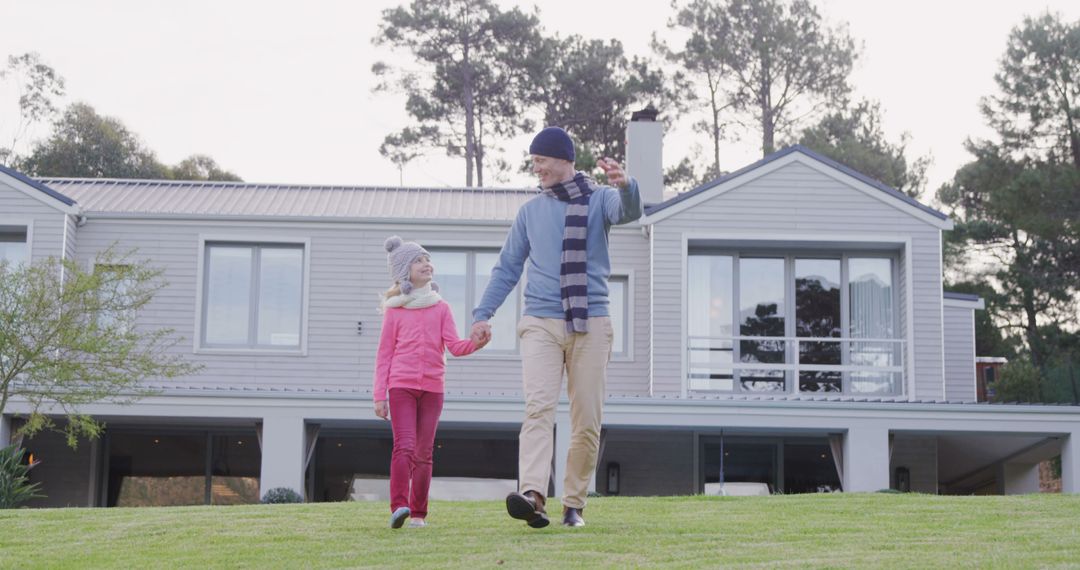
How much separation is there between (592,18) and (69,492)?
25685 millimetres

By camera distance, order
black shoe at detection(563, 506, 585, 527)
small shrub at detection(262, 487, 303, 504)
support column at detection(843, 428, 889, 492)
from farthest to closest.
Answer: support column at detection(843, 428, 889, 492) < small shrub at detection(262, 487, 303, 504) < black shoe at detection(563, 506, 585, 527)

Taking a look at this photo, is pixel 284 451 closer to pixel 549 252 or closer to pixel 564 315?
pixel 549 252

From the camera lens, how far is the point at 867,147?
130 ft

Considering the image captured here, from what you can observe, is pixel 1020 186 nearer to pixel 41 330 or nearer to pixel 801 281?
pixel 801 281

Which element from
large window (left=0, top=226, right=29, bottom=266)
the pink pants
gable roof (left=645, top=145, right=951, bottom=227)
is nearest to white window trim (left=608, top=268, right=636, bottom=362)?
gable roof (left=645, top=145, right=951, bottom=227)

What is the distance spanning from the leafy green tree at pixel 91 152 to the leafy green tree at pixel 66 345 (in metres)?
25.4

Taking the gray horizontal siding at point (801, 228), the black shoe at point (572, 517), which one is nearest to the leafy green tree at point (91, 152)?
the gray horizontal siding at point (801, 228)

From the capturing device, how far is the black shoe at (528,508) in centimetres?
720

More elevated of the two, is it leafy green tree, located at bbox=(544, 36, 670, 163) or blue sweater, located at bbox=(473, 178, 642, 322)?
leafy green tree, located at bbox=(544, 36, 670, 163)

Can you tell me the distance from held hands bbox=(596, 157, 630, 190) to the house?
11878mm

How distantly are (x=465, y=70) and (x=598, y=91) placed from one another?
3821 millimetres

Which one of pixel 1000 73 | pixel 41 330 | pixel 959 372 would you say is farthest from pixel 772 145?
pixel 41 330

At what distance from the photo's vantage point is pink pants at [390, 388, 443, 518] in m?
7.79

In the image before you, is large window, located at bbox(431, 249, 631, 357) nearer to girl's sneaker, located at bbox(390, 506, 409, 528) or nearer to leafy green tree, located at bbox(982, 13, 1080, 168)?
girl's sneaker, located at bbox(390, 506, 409, 528)
